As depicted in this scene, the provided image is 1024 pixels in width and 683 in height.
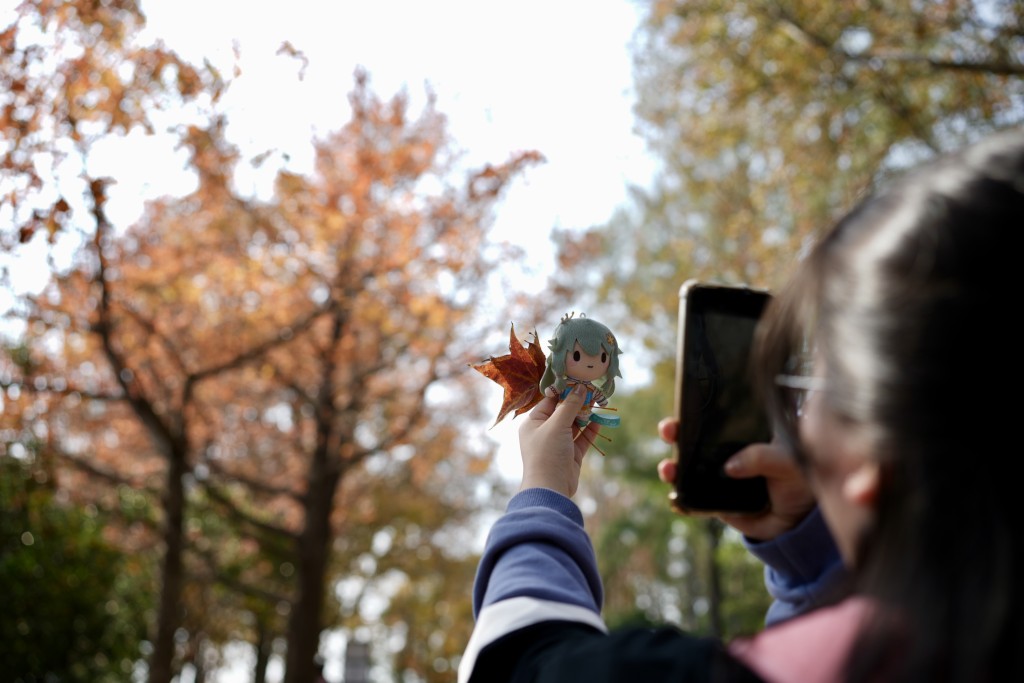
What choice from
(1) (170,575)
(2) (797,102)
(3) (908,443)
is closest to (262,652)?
(1) (170,575)

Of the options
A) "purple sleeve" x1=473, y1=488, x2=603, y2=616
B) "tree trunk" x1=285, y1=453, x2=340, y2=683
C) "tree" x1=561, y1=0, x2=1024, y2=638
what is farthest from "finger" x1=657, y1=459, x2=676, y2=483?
"tree trunk" x1=285, y1=453, x2=340, y2=683

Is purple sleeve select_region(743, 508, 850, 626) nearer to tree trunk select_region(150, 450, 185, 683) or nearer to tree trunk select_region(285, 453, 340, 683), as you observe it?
tree trunk select_region(150, 450, 185, 683)

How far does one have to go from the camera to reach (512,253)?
10156 millimetres

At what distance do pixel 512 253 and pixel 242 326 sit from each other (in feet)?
11.2

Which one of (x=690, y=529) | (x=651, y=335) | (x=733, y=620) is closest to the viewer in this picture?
(x=651, y=335)

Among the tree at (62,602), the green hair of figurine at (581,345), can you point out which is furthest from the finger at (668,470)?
the tree at (62,602)

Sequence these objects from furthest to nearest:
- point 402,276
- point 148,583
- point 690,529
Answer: point 690,529
point 148,583
point 402,276

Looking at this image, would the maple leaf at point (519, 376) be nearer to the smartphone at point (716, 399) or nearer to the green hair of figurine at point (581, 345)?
the green hair of figurine at point (581, 345)

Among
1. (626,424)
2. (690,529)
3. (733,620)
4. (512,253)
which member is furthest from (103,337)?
(733,620)

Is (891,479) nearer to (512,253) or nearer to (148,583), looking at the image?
(512,253)

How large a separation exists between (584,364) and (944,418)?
29.9 inches

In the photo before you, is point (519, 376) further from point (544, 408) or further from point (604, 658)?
point (604, 658)

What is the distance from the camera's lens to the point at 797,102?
9.09 m

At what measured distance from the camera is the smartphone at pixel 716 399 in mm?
1359
